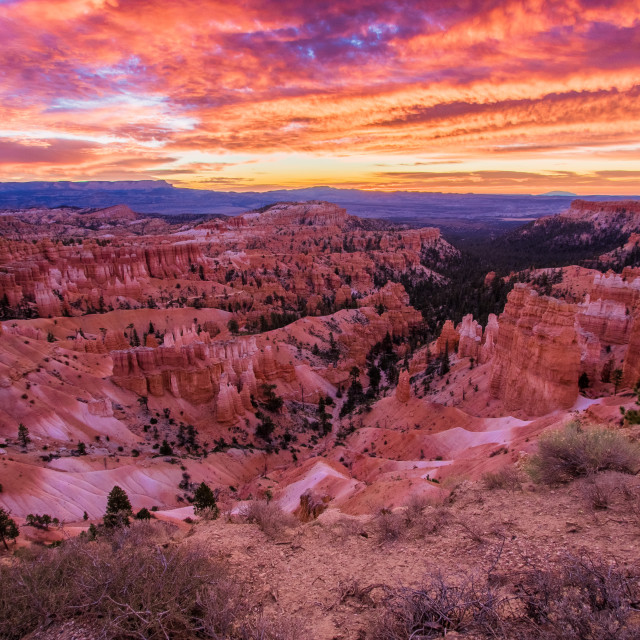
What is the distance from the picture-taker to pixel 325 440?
104ft

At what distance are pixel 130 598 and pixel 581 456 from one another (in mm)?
8876

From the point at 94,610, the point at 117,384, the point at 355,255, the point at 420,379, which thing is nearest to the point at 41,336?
the point at 117,384

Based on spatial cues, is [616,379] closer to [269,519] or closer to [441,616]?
[269,519]

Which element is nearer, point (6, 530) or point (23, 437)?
point (6, 530)

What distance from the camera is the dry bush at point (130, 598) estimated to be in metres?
5.14

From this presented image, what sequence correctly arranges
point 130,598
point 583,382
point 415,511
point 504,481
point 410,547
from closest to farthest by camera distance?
point 130,598, point 410,547, point 415,511, point 504,481, point 583,382

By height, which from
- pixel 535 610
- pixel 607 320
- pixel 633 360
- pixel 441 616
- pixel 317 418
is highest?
pixel 535 610

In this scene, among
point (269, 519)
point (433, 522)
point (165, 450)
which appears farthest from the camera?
point (165, 450)

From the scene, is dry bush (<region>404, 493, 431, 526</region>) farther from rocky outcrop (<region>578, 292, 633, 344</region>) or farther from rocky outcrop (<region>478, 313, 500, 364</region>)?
rocky outcrop (<region>578, 292, 633, 344</region>)

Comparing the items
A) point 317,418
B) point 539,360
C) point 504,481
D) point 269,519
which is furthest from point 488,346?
point 269,519

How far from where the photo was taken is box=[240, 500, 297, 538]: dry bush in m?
9.84

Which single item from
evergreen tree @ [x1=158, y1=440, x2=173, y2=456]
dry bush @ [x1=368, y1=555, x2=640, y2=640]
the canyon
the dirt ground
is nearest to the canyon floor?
the dirt ground

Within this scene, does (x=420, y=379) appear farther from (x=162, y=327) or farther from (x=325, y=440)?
(x=162, y=327)

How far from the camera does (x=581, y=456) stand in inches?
360
